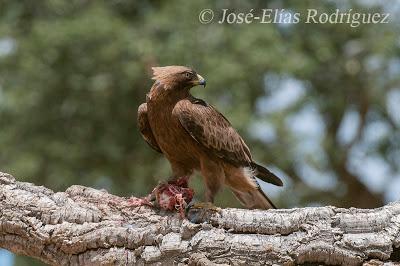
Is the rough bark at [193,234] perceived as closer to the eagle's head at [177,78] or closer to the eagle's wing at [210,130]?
the eagle's wing at [210,130]

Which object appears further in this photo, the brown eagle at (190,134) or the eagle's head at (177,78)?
the eagle's head at (177,78)

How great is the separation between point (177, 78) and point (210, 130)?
0.46 meters

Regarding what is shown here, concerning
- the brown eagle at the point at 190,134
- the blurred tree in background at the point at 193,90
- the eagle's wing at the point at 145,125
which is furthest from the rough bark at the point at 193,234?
the blurred tree in background at the point at 193,90

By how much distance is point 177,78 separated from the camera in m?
6.17

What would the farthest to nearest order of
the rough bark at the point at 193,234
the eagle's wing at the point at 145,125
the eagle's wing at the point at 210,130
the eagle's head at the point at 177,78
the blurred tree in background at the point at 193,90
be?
the blurred tree in background at the point at 193,90 < the eagle's wing at the point at 145,125 < the eagle's head at the point at 177,78 < the eagle's wing at the point at 210,130 < the rough bark at the point at 193,234

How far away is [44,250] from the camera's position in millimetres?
5391

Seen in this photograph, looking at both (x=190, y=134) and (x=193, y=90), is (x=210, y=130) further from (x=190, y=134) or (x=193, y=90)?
(x=193, y=90)

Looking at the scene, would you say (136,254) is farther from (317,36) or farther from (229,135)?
(317,36)

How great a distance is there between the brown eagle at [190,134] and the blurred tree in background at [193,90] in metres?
4.82

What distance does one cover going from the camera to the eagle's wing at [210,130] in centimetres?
600

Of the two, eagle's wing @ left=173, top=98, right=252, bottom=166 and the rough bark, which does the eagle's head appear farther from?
the rough bark

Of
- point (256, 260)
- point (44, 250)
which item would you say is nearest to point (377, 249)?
point (256, 260)

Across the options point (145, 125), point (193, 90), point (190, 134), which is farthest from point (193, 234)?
point (193, 90)

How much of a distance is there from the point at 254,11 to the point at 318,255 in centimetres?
828
